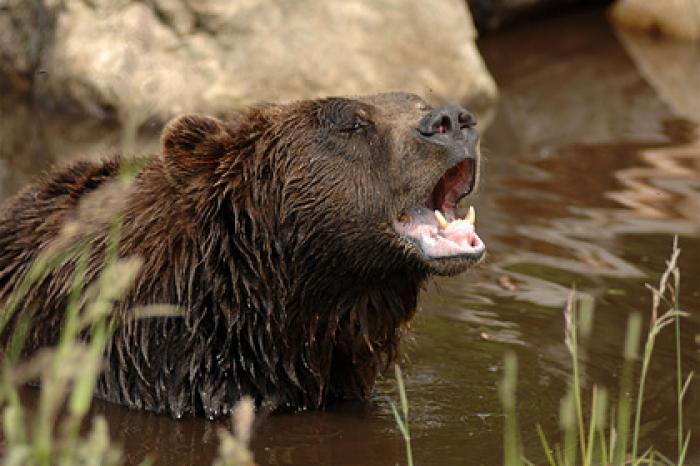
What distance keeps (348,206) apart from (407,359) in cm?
130

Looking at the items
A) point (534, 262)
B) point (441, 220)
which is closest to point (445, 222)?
point (441, 220)

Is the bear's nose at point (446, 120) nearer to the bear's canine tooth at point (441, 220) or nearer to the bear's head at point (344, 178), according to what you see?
the bear's head at point (344, 178)

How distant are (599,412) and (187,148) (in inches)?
113

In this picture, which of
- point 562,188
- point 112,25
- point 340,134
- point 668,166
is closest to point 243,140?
point 340,134

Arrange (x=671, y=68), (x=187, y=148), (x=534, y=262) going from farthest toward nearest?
1. (x=671, y=68)
2. (x=534, y=262)
3. (x=187, y=148)

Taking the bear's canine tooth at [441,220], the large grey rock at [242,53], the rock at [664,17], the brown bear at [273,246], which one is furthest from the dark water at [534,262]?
the bear's canine tooth at [441,220]

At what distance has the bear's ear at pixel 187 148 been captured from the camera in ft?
20.4

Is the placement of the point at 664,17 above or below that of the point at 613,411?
above

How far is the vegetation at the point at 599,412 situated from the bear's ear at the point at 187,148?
1.49 metres

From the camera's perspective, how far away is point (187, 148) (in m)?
6.29

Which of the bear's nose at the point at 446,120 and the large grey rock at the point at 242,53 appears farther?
the large grey rock at the point at 242,53

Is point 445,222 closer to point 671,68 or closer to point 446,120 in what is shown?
point 446,120

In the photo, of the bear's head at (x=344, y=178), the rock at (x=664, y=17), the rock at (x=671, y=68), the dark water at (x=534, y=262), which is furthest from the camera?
the rock at (x=664, y=17)

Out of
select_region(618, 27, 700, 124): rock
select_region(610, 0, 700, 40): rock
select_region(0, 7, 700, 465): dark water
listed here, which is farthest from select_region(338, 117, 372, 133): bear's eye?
select_region(610, 0, 700, 40): rock
